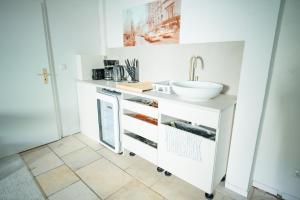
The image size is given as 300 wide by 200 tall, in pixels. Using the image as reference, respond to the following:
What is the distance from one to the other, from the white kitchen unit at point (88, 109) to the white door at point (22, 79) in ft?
1.40

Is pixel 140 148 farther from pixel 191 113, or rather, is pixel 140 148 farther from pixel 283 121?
pixel 283 121

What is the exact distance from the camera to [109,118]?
2.41 meters

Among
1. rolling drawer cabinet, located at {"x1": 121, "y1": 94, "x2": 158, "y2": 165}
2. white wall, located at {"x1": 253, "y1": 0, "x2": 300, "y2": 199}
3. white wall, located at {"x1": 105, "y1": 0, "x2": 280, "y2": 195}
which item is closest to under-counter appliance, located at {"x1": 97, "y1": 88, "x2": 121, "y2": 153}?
rolling drawer cabinet, located at {"x1": 121, "y1": 94, "x2": 158, "y2": 165}

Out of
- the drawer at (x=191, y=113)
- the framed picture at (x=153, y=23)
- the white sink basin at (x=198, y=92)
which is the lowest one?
the drawer at (x=191, y=113)

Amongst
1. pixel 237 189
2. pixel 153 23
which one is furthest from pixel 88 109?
pixel 237 189

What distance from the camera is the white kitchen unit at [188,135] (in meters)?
1.44

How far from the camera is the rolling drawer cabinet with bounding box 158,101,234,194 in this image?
4.63ft

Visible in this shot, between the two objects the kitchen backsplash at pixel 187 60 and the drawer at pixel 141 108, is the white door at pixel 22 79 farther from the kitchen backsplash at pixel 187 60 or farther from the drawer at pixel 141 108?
the drawer at pixel 141 108

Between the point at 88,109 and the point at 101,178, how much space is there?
1104mm

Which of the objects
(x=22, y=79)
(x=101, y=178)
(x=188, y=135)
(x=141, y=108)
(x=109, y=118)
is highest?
(x=22, y=79)

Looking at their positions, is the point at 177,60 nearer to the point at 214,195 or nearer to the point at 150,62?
the point at 150,62

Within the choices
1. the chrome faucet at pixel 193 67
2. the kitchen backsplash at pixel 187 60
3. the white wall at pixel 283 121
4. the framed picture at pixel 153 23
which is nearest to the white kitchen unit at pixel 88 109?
the kitchen backsplash at pixel 187 60

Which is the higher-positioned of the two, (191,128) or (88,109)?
(191,128)

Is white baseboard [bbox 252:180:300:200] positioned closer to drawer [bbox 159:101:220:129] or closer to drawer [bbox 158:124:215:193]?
drawer [bbox 158:124:215:193]
